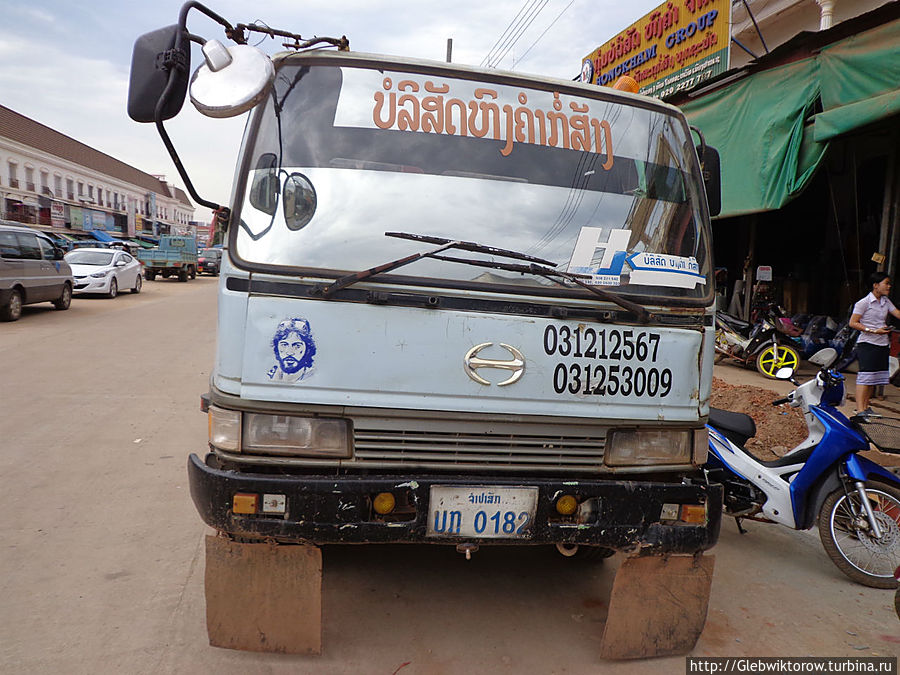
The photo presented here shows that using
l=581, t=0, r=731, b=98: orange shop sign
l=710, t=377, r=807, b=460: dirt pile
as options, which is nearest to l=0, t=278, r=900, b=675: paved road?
l=710, t=377, r=807, b=460: dirt pile

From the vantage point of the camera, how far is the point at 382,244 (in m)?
2.48

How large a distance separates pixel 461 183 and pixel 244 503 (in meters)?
1.49

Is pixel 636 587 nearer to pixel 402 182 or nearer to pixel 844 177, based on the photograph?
pixel 402 182

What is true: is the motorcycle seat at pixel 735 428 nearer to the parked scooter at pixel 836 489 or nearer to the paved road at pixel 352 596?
the parked scooter at pixel 836 489

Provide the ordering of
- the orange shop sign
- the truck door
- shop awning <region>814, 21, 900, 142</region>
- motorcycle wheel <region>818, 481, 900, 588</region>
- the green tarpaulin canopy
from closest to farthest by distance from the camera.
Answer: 1. motorcycle wheel <region>818, 481, 900, 588</region>
2. shop awning <region>814, 21, 900, 142</region>
3. the green tarpaulin canopy
4. the orange shop sign
5. the truck door

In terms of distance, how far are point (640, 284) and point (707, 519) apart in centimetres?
100

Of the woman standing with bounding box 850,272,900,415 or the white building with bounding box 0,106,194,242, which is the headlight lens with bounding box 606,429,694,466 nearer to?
the woman standing with bounding box 850,272,900,415

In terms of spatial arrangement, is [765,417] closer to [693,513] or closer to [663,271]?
[693,513]

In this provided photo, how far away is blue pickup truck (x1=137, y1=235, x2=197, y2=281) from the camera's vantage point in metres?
29.2

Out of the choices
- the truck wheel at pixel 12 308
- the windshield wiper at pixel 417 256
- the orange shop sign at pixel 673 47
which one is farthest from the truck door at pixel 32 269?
the windshield wiper at pixel 417 256

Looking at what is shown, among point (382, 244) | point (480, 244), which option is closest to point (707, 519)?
point (480, 244)

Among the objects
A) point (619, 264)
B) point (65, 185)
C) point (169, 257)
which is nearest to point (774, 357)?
point (619, 264)

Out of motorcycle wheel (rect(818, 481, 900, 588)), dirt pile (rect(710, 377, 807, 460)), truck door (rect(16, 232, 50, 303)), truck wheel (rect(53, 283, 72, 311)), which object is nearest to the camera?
motorcycle wheel (rect(818, 481, 900, 588))

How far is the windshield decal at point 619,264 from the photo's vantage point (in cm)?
263
